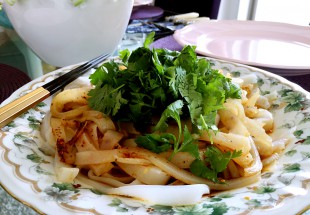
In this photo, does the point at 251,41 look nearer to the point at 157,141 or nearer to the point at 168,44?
the point at 168,44

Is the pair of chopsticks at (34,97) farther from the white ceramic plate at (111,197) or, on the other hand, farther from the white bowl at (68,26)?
the white bowl at (68,26)

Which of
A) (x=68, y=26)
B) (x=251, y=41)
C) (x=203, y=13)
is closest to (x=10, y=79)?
(x=68, y=26)

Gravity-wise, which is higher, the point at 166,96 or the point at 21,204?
the point at 166,96

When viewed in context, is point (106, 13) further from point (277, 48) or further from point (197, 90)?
point (277, 48)

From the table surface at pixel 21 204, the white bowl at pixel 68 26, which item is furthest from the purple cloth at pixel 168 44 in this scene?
the white bowl at pixel 68 26

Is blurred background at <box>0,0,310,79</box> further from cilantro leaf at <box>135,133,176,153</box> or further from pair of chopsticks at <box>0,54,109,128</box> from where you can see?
cilantro leaf at <box>135,133,176,153</box>

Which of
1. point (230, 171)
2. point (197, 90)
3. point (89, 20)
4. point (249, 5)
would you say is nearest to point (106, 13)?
point (89, 20)

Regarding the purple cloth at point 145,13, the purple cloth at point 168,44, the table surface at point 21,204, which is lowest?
the table surface at point 21,204
